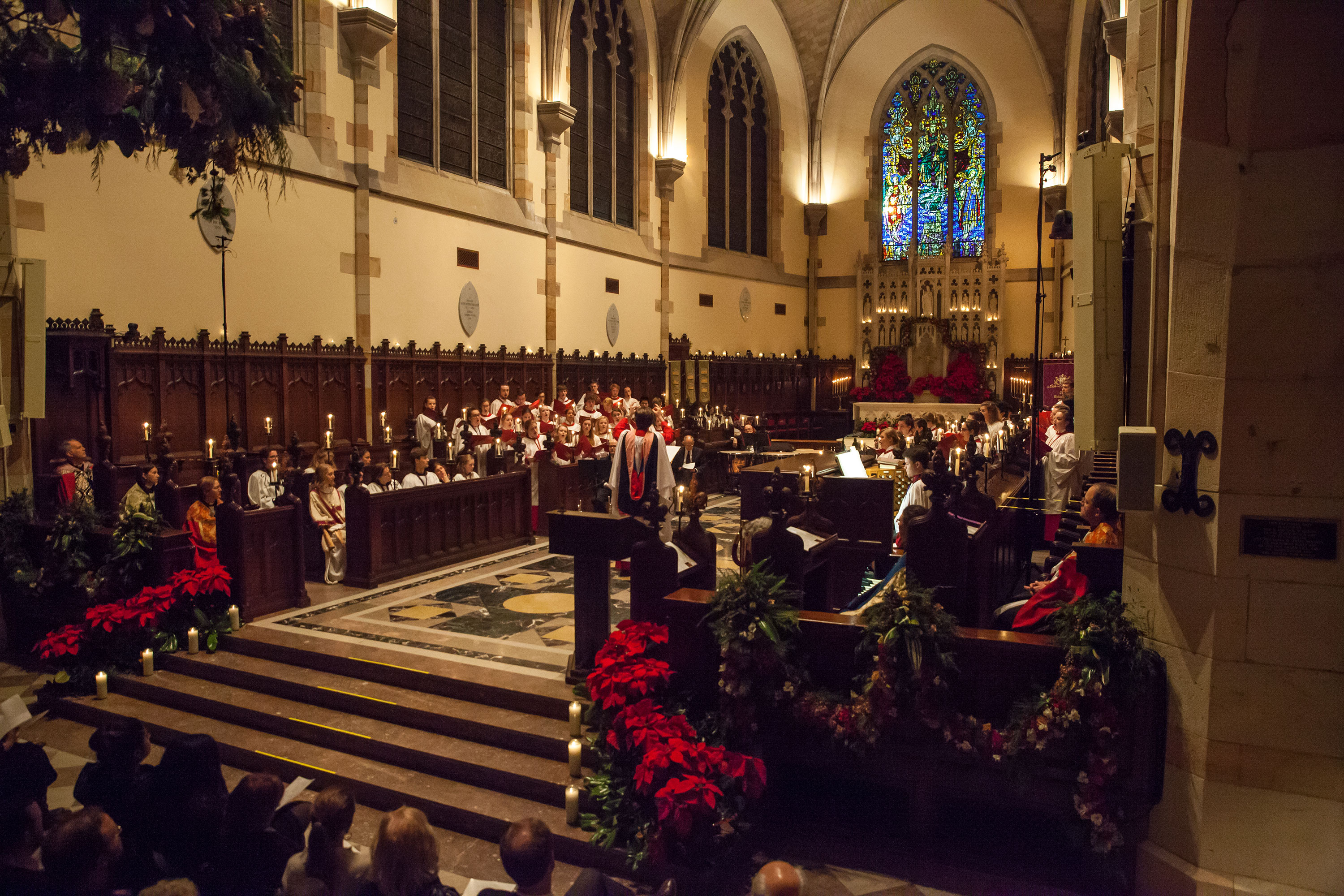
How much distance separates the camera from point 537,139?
16.4 metres

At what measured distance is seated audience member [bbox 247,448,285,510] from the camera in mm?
9281

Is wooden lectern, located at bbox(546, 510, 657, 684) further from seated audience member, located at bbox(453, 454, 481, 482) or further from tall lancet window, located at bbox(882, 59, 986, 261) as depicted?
tall lancet window, located at bbox(882, 59, 986, 261)

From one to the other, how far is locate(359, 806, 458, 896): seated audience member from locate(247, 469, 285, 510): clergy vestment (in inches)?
287

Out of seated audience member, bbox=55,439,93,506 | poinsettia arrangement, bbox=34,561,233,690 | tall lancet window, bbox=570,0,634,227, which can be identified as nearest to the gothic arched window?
tall lancet window, bbox=570,0,634,227

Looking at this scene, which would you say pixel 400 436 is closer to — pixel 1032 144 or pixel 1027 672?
pixel 1027 672

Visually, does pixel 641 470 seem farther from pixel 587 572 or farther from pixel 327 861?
pixel 327 861

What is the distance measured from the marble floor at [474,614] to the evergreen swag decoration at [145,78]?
13.0 feet

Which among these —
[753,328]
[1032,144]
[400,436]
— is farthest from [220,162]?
[1032,144]

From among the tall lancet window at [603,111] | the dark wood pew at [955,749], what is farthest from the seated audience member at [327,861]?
the tall lancet window at [603,111]

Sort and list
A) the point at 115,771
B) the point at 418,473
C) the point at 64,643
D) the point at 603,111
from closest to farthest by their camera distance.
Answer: the point at 115,771, the point at 64,643, the point at 418,473, the point at 603,111

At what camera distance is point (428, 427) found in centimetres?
1337

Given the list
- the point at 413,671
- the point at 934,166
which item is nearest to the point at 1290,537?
the point at 413,671

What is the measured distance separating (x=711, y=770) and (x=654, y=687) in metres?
0.57

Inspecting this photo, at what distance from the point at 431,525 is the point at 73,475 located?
3444mm
